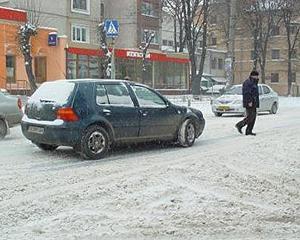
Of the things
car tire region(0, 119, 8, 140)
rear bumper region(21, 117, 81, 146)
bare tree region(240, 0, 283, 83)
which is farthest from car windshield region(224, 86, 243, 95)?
bare tree region(240, 0, 283, 83)

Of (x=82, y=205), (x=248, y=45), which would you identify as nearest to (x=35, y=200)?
(x=82, y=205)

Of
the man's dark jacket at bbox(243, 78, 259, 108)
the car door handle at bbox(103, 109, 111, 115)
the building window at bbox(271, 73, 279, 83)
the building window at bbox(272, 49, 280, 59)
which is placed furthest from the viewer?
the building window at bbox(272, 49, 280, 59)

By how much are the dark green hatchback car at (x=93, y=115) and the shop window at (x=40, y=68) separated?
29325mm

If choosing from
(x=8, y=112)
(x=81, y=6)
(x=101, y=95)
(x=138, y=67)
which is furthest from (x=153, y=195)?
(x=81, y=6)

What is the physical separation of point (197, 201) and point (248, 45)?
234 feet

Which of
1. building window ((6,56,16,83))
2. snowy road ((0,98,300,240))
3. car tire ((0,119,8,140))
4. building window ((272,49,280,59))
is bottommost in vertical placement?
snowy road ((0,98,300,240))

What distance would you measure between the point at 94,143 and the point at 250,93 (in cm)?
541

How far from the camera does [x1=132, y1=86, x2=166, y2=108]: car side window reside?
11.7m

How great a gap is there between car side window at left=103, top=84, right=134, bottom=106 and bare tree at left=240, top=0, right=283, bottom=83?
3769 centimetres

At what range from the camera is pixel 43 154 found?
11.2 meters

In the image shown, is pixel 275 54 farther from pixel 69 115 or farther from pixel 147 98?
pixel 69 115

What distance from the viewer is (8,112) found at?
47.8 feet

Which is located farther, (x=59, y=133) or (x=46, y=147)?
(x=46, y=147)

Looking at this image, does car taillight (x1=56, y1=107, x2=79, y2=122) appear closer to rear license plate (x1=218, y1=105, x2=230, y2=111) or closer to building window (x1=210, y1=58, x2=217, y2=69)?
rear license plate (x1=218, y1=105, x2=230, y2=111)
